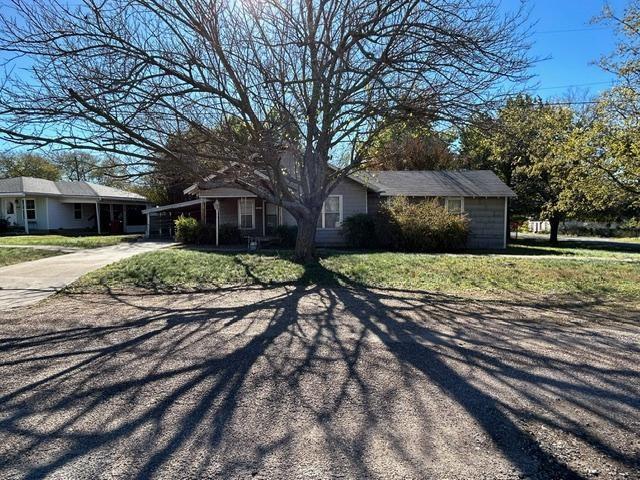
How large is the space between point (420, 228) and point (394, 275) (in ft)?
19.8

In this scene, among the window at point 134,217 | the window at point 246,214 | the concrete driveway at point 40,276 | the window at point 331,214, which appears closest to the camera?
the concrete driveway at point 40,276

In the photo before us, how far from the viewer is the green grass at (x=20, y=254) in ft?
43.4

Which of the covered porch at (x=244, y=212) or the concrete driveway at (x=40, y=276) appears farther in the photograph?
the covered porch at (x=244, y=212)

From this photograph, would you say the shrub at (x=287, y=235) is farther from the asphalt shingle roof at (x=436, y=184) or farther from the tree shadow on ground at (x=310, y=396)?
the tree shadow on ground at (x=310, y=396)

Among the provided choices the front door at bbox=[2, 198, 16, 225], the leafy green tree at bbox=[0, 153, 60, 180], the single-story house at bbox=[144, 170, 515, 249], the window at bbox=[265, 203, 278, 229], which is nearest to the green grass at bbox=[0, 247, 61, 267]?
the single-story house at bbox=[144, 170, 515, 249]

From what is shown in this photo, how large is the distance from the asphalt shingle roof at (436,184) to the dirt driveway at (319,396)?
12.4 meters

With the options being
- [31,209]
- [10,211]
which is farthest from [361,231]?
[10,211]

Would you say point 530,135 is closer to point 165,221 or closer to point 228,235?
point 228,235

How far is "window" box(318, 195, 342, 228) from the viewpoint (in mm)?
18969

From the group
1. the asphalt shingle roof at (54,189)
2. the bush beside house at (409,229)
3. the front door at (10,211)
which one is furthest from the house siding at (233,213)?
the front door at (10,211)

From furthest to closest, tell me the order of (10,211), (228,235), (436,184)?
(10,211) < (436,184) < (228,235)

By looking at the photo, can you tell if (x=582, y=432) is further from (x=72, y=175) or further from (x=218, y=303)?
(x=72, y=175)

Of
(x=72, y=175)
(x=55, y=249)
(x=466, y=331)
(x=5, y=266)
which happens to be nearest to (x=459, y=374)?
(x=466, y=331)

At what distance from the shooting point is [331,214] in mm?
19047
